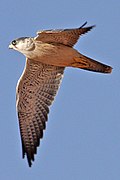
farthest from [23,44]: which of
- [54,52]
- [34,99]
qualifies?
[34,99]

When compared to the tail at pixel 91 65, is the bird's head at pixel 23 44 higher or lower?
higher

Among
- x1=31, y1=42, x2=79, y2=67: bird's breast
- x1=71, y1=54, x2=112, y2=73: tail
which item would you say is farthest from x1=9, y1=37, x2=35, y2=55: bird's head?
x1=71, y1=54, x2=112, y2=73: tail

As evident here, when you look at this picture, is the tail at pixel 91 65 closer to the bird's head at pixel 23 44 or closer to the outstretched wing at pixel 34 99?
the bird's head at pixel 23 44

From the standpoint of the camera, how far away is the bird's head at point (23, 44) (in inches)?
555

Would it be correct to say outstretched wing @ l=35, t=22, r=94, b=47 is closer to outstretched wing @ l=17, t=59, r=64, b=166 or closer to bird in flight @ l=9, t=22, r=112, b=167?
bird in flight @ l=9, t=22, r=112, b=167

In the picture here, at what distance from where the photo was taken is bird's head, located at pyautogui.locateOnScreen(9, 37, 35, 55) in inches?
555

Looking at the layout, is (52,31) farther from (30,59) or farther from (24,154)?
(24,154)

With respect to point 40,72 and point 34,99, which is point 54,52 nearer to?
point 40,72

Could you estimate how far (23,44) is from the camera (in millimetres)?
14211

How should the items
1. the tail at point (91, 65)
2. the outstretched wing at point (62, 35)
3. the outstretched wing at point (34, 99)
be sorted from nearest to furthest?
1. the outstretched wing at point (62, 35)
2. the tail at point (91, 65)
3. the outstretched wing at point (34, 99)

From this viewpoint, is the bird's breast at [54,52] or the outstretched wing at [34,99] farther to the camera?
the outstretched wing at [34,99]

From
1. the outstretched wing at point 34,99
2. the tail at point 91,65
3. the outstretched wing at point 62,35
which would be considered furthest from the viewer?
the outstretched wing at point 34,99

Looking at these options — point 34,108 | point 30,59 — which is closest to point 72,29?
point 30,59

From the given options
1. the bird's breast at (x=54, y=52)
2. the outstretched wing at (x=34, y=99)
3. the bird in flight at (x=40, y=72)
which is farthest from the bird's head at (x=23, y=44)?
the outstretched wing at (x=34, y=99)
